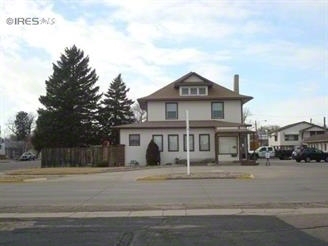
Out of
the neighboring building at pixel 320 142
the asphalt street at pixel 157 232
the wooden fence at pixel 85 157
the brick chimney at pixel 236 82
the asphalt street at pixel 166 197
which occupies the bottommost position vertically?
the asphalt street at pixel 157 232

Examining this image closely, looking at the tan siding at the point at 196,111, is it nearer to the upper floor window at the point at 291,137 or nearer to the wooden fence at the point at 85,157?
the wooden fence at the point at 85,157

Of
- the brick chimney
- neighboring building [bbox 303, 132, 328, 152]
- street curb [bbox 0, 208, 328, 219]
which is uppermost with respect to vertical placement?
the brick chimney

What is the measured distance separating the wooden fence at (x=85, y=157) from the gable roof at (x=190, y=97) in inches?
253

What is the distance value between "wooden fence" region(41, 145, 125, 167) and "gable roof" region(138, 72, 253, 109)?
6.42m

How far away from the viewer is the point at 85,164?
50562mm

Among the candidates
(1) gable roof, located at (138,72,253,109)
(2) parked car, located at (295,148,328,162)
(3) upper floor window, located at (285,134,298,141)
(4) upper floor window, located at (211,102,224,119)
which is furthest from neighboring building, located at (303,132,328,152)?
(4) upper floor window, located at (211,102,224,119)

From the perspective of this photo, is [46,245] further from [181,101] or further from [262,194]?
[181,101]

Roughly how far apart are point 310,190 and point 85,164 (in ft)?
102

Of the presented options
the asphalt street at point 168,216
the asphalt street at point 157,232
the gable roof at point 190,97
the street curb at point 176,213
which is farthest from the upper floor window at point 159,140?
the asphalt street at point 157,232

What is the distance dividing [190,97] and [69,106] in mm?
23379

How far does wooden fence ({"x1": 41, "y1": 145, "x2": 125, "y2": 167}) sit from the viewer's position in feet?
163

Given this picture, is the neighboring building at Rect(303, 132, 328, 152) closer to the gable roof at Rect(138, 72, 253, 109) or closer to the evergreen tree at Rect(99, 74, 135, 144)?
the evergreen tree at Rect(99, 74, 135, 144)

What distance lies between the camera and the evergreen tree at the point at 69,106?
7000 cm

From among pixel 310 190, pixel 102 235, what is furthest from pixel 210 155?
pixel 102 235
